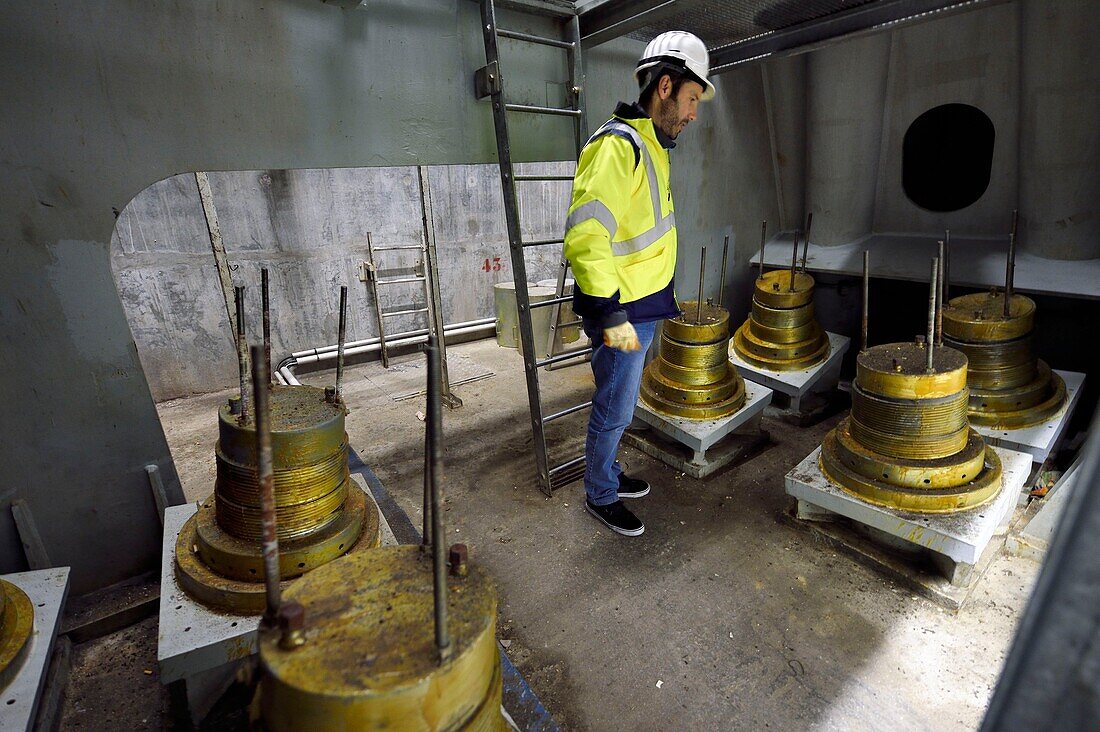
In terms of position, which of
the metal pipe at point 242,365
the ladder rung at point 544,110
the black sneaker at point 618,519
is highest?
the ladder rung at point 544,110

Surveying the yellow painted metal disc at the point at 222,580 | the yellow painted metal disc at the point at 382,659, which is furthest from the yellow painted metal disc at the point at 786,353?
the yellow painted metal disc at the point at 382,659

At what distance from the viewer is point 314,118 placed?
220cm

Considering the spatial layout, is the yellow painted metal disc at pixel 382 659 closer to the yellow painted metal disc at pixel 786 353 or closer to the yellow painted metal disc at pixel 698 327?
the yellow painted metal disc at pixel 698 327

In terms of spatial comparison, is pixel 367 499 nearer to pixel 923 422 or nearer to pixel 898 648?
pixel 898 648

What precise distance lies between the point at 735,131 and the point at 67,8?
383 cm

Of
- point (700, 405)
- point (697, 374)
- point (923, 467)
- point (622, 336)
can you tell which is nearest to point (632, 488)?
point (700, 405)

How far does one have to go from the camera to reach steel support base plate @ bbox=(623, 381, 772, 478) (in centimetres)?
297

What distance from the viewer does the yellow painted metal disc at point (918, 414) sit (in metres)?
2.10

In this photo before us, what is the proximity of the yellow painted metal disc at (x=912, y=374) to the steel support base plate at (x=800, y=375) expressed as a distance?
1156mm

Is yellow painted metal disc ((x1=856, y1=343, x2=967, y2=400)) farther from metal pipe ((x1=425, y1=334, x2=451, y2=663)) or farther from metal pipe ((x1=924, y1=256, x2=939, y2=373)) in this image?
metal pipe ((x1=425, y1=334, x2=451, y2=663))

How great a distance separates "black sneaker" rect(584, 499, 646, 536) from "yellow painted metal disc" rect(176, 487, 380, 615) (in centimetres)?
127

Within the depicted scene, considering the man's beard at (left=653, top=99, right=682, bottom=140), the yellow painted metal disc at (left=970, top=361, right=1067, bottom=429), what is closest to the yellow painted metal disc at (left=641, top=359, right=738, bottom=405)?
the yellow painted metal disc at (left=970, top=361, right=1067, bottom=429)

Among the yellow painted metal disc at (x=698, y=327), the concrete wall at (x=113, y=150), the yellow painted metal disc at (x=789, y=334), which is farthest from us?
the yellow painted metal disc at (x=789, y=334)

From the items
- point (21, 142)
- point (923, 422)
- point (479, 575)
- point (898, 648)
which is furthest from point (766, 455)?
point (21, 142)
